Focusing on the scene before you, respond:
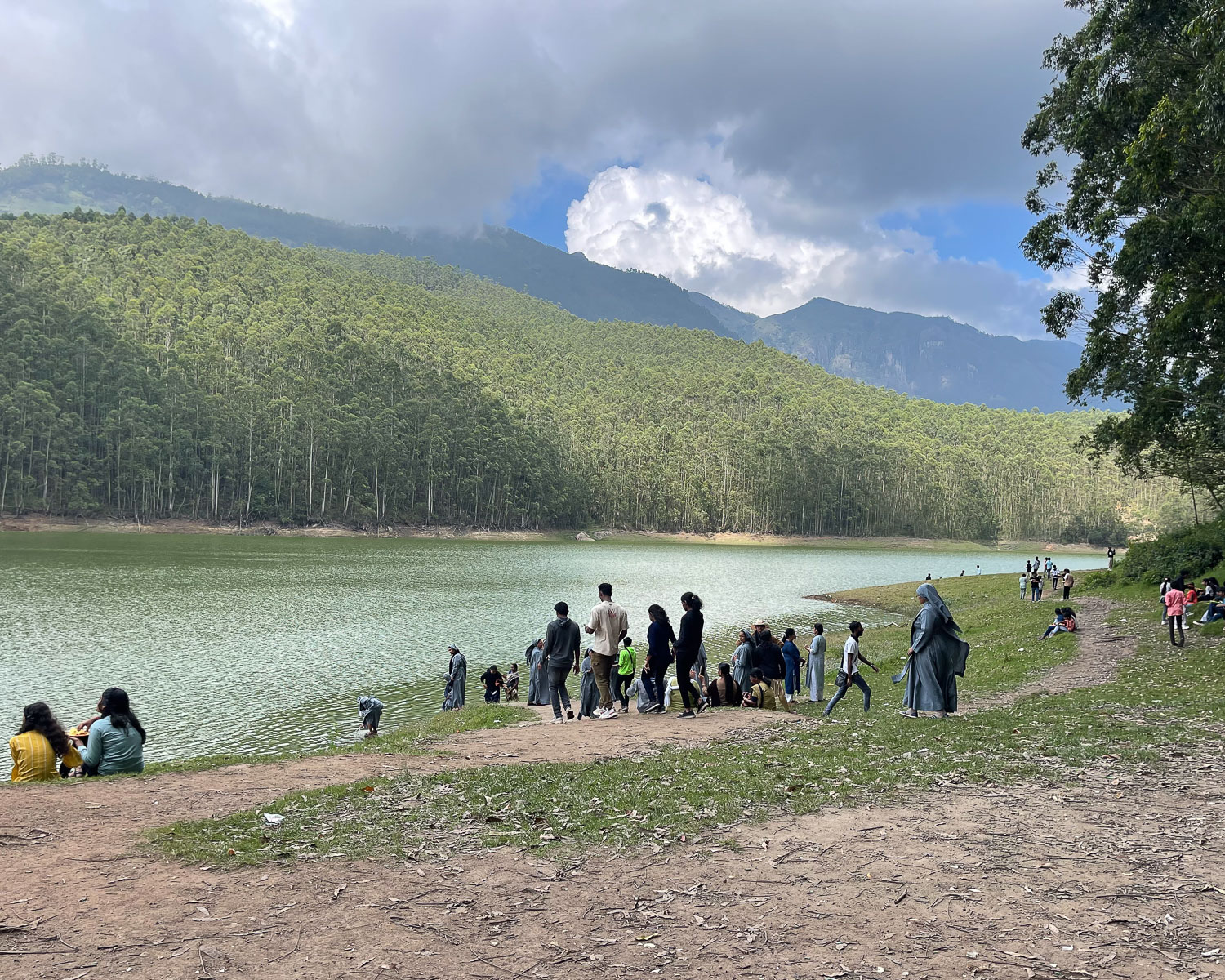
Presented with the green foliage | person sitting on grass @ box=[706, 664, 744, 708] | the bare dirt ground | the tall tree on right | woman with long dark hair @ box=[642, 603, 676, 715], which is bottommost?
person sitting on grass @ box=[706, 664, 744, 708]

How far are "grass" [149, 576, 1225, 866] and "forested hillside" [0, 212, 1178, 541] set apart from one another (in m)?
114

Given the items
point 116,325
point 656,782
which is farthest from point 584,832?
point 116,325

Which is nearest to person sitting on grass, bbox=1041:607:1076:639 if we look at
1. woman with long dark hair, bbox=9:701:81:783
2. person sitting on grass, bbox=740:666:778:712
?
person sitting on grass, bbox=740:666:778:712

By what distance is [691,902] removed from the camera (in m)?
6.47

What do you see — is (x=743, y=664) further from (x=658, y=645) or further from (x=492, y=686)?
(x=492, y=686)

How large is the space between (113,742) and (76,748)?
3.23ft

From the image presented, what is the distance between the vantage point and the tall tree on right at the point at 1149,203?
1903 cm

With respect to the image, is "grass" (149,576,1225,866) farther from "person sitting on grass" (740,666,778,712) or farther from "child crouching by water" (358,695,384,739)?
"child crouching by water" (358,695,384,739)

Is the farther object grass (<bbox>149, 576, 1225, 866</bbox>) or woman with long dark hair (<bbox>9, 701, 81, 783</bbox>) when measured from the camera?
woman with long dark hair (<bbox>9, 701, 81, 783</bbox>)

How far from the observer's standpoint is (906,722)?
14281 millimetres

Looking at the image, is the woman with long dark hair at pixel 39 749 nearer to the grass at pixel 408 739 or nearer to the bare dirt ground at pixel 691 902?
the grass at pixel 408 739

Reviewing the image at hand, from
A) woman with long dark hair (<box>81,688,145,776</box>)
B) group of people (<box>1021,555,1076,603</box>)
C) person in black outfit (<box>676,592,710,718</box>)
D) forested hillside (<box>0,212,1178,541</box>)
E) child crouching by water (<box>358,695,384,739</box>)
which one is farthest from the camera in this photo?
forested hillside (<box>0,212,1178,541</box>)

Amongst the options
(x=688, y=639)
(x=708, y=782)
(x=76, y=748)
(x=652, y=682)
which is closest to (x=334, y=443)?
(x=652, y=682)

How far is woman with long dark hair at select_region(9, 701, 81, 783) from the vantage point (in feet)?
35.4
